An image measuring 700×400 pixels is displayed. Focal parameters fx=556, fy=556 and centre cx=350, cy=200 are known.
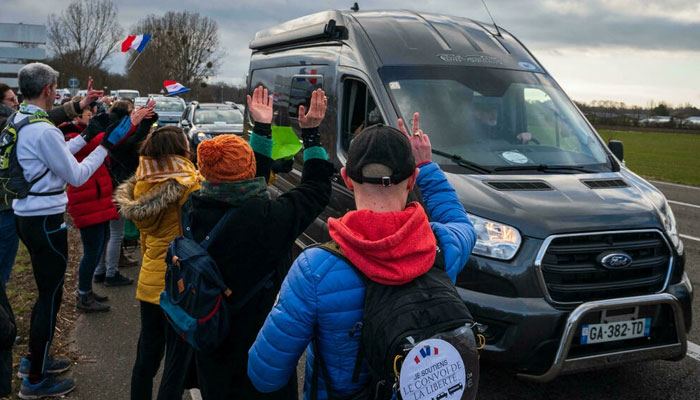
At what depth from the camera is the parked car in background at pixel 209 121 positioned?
16172mm

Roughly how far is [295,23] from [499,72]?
2.81m

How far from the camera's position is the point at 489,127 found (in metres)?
4.43

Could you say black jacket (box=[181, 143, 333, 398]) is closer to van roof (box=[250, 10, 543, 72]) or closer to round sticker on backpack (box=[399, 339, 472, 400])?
round sticker on backpack (box=[399, 339, 472, 400])

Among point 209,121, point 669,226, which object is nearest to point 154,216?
point 669,226

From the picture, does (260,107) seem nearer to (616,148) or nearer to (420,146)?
(420,146)

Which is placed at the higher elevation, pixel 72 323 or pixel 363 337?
pixel 363 337

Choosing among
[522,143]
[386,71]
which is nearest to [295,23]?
[386,71]

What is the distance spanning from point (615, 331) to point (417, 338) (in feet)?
7.83

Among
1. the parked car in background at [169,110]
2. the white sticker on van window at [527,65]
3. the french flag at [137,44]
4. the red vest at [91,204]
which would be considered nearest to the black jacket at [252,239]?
the red vest at [91,204]

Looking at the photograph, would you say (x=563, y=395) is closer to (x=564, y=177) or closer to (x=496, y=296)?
(x=496, y=296)

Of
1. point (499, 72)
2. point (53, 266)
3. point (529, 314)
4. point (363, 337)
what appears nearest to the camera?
point (363, 337)

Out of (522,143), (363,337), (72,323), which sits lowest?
(72,323)

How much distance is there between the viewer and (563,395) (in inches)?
152

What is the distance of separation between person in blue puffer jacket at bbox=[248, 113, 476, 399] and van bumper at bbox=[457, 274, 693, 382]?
177 centimetres
